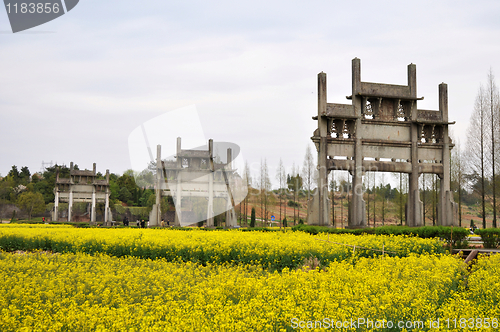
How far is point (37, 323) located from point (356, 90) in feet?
60.8

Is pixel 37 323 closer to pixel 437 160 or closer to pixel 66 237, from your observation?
pixel 66 237

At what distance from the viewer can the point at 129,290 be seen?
21.5ft

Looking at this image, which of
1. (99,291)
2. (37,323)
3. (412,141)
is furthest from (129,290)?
(412,141)

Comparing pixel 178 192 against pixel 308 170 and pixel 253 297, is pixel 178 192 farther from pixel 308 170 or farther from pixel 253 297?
pixel 253 297

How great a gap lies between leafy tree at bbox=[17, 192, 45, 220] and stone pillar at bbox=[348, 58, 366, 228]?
4197 centimetres

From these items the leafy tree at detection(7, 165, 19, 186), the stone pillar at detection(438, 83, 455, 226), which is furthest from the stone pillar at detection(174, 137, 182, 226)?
the leafy tree at detection(7, 165, 19, 186)

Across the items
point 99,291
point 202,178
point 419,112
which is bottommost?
point 99,291

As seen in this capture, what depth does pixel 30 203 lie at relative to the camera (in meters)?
48.0

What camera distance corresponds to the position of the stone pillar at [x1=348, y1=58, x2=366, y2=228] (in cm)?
1966

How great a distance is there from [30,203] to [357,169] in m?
42.4

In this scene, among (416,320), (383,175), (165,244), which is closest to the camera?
(416,320)

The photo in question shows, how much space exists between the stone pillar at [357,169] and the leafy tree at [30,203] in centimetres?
4197

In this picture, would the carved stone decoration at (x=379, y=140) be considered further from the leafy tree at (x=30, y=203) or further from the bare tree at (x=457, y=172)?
the leafy tree at (x=30, y=203)
